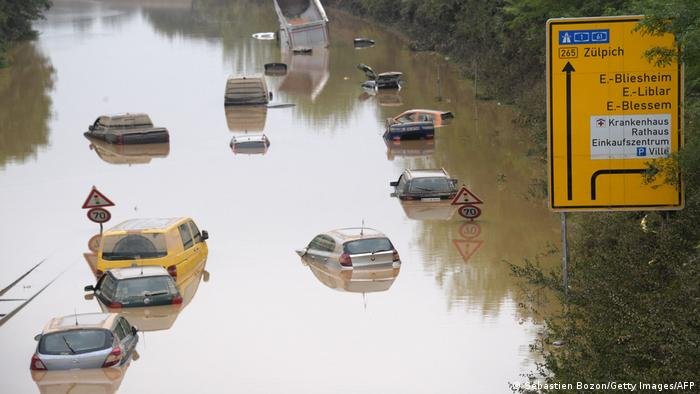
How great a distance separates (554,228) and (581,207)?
15.2 metres

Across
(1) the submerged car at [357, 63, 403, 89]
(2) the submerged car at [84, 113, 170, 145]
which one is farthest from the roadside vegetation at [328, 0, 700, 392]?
(1) the submerged car at [357, 63, 403, 89]

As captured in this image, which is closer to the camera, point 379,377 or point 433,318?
point 379,377

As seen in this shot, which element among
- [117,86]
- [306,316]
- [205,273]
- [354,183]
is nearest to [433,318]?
[306,316]

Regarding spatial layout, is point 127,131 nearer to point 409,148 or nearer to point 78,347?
point 409,148

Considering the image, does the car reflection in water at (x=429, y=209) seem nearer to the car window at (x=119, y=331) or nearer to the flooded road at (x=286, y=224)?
the flooded road at (x=286, y=224)

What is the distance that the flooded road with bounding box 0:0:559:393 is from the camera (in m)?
25.1

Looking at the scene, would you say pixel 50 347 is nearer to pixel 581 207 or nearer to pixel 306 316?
pixel 306 316

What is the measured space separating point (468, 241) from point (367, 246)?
486 cm

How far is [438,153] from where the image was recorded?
52500mm

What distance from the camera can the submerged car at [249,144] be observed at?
182 feet

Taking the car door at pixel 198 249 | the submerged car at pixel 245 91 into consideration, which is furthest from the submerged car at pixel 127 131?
the car door at pixel 198 249

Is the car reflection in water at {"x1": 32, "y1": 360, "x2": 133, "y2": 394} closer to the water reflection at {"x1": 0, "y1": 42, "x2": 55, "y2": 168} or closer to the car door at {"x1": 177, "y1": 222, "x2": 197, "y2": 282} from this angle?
the car door at {"x1": 177, "y1": 222, "x2": 197, "y2": 282}

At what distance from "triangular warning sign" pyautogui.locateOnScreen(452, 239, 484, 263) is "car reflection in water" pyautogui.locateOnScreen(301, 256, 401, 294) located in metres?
2.46

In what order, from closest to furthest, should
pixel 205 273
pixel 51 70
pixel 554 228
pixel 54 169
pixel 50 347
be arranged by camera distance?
pixel 50 347
pixel 205 273
pixel 554 228
pixel 54 169
pixel 51 70
